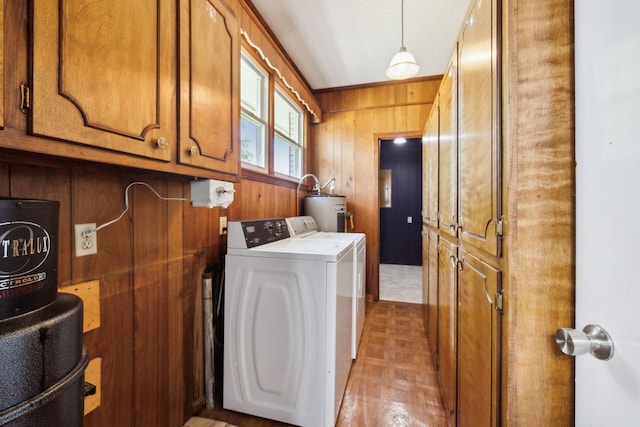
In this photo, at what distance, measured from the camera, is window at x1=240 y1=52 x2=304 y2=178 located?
6.95 feet

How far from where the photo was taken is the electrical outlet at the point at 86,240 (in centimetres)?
93

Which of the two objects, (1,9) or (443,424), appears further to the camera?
(443,424)

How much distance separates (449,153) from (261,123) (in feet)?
5.10

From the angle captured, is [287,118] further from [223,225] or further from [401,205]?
[401,205]

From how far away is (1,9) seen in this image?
1.64 feet

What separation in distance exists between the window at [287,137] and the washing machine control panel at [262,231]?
77 cm

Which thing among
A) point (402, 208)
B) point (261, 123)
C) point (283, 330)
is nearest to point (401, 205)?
point (402, 208)

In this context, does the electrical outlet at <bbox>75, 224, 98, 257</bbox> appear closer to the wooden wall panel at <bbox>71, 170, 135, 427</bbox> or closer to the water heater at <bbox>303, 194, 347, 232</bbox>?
the wooden wall panel at <bbox>71, 170, 135, 427</bbox>

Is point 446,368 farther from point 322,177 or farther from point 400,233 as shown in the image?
point 400,233

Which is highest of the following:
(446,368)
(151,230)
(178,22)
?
(178,22)

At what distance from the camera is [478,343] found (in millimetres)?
897

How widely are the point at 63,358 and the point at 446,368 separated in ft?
5.26

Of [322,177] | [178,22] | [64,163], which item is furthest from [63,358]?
[322,177]
